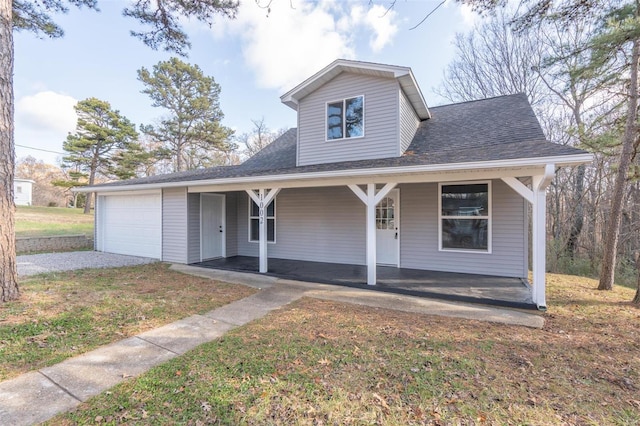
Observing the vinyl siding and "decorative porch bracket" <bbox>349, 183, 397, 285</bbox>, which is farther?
the vinyl siding

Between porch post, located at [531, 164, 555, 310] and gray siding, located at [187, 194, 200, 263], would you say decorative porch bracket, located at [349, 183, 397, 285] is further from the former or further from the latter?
gray siding, located at [187, 194, 200, 263]

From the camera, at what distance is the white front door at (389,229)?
7.85m

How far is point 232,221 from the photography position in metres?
10.0

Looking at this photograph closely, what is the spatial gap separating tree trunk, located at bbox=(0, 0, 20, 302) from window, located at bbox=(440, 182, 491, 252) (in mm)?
8453

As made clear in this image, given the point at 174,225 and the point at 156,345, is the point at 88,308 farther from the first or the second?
the point at 174,225

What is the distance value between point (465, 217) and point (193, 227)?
24.5ft

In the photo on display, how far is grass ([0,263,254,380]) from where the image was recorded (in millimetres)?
3312

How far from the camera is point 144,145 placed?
87.3 feet

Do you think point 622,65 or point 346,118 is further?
point 346,118

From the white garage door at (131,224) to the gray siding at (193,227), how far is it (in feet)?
4.25

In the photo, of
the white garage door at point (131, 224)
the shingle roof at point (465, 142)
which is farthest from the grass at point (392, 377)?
the white garage door at point (131, 224)

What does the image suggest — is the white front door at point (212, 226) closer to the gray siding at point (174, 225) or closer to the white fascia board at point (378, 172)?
the gray siding at point (174, 225)

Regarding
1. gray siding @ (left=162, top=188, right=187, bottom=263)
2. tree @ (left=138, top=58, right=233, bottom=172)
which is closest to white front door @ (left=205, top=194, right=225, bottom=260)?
gray siding @ (left=162, top=188, right=187, bottom=263)

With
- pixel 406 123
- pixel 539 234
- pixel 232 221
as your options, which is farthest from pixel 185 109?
pixel 539 234
